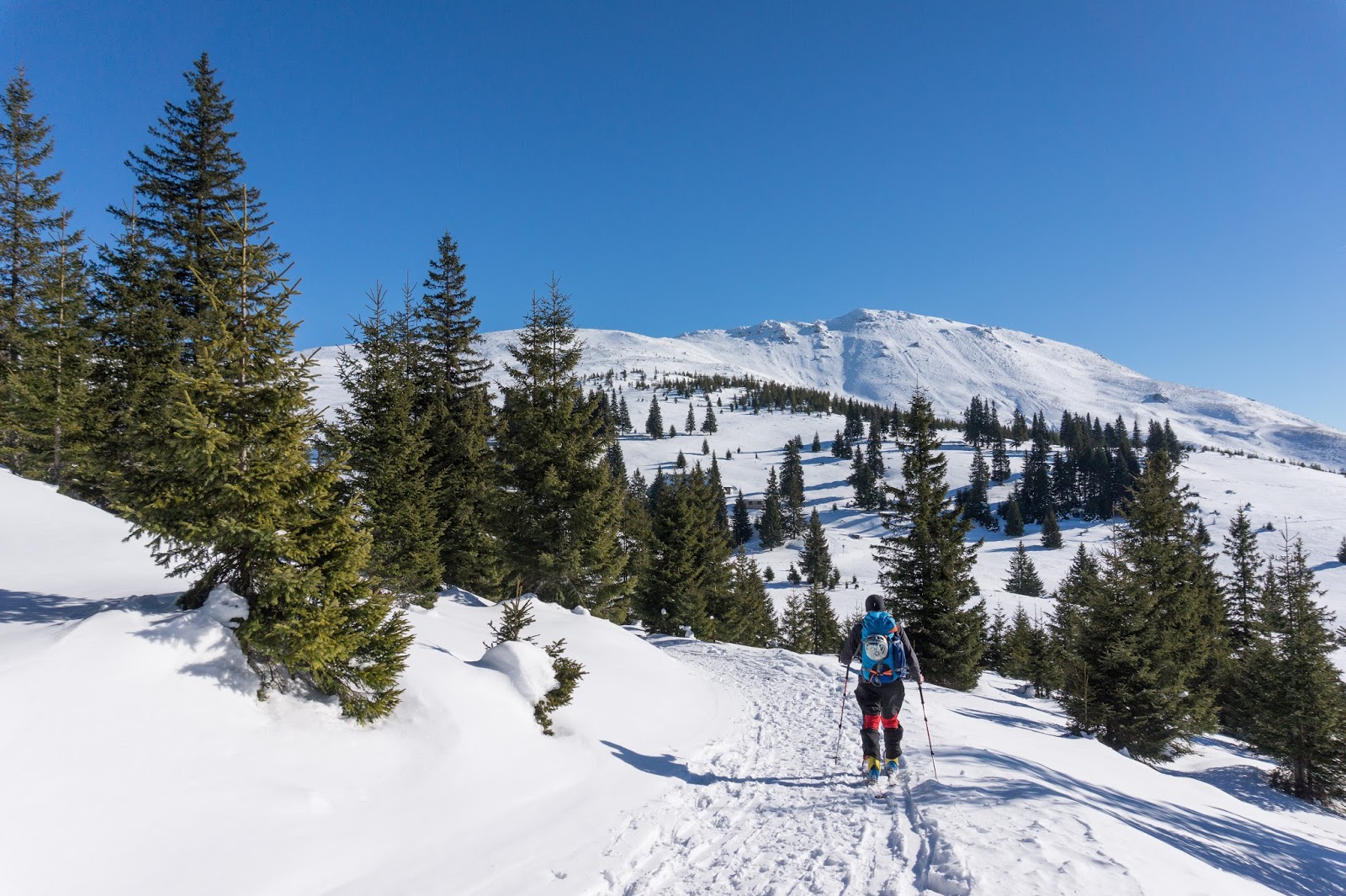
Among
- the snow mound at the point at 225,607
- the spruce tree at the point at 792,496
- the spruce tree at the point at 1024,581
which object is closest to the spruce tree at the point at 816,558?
the spruce tree at the point at 1024,581

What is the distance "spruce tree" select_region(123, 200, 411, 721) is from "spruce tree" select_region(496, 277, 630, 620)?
1155 centimetres

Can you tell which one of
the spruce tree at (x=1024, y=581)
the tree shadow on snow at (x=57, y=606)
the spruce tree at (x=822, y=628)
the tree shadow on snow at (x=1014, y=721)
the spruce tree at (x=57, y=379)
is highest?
the spruce tree at (x=57, y=379)

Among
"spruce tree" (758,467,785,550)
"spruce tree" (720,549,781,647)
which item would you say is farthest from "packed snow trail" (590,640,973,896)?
"spruce tree" (758,467,785,550)

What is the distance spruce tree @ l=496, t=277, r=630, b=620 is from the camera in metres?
18.7

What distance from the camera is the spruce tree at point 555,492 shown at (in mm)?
18703

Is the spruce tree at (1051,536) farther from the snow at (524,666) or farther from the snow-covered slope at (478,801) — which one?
the snow at (524,666)

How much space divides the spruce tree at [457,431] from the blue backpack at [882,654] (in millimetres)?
14616

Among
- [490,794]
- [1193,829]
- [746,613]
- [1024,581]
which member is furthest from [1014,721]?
[1024,581]

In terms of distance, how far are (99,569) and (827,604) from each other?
42670mm

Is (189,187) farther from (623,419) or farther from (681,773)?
(623,419)

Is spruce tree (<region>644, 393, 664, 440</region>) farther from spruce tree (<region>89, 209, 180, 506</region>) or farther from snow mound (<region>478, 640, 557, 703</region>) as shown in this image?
snow mound (<region>478, 640, 557, 703</region>)

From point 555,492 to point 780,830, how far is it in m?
13.8

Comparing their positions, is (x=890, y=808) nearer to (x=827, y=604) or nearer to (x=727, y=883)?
(x=727, y=883)

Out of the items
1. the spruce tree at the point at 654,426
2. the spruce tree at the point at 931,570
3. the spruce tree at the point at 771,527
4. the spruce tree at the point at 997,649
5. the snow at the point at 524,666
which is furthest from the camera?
the spruce tree at the point at 654,426
